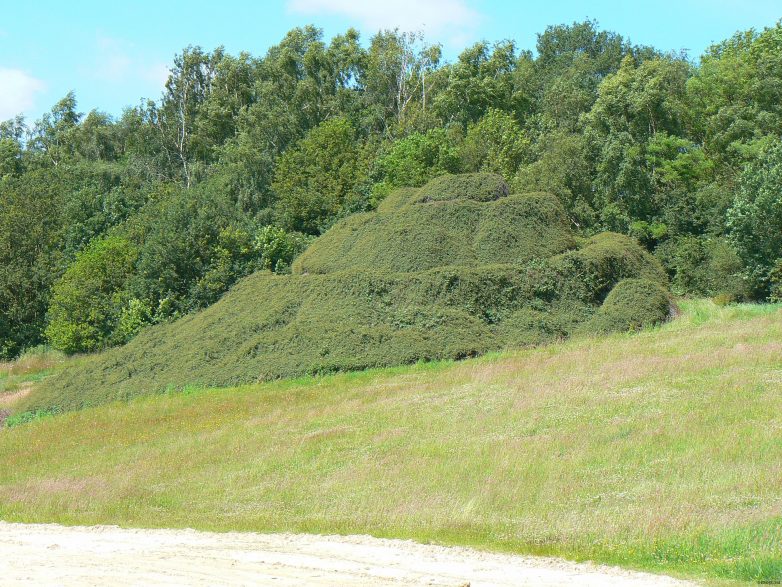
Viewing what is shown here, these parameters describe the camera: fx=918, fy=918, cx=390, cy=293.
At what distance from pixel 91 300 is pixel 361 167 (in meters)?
19.2

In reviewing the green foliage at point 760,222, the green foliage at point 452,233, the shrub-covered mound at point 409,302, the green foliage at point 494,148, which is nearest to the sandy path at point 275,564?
the shrub-covered mound at point 409,302

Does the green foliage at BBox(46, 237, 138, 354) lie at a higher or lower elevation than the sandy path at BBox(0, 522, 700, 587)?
higher

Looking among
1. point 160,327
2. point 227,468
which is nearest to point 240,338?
point 160,327

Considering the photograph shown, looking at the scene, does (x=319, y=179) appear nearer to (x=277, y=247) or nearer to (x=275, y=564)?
(x=277, y=247)

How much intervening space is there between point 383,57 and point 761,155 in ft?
115

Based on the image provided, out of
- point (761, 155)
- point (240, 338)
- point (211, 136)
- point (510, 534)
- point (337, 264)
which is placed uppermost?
point (211, 136)

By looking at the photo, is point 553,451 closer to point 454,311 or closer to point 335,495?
point 335,495

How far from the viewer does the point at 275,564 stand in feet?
39.2

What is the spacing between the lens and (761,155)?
1689 inches

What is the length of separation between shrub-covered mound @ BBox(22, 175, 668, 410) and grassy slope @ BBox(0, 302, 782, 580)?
1.99m

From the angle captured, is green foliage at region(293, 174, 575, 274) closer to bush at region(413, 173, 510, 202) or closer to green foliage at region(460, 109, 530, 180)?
bush at region(413, 173, 510, 202)

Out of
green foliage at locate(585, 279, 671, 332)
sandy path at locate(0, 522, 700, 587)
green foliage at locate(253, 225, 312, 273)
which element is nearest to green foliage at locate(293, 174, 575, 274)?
green foliage at locate(585, 279, 671, 332)

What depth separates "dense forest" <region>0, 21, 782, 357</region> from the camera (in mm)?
48000

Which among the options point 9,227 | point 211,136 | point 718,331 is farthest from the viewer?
point 211,136
